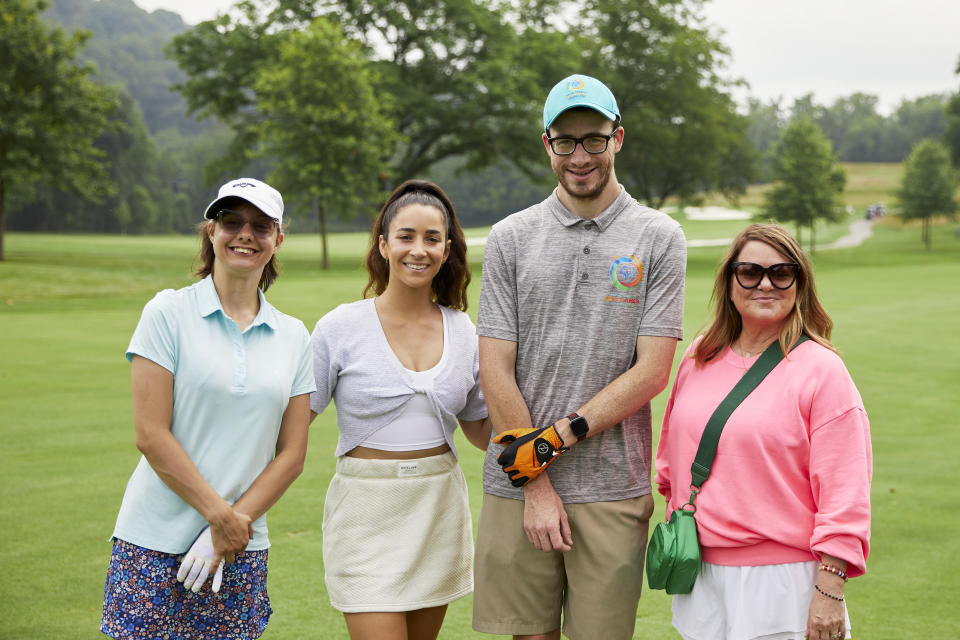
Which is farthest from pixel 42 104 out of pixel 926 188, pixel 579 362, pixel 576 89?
pixel 926 188

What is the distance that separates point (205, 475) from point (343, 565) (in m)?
0.67

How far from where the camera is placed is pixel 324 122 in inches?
1494

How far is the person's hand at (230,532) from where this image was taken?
2.86 meters

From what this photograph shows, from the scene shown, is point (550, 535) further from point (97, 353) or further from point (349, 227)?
point (349, 227)

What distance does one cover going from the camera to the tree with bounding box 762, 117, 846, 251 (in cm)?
5088

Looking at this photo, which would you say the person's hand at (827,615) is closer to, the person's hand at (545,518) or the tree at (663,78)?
the person's hand at (545,518)

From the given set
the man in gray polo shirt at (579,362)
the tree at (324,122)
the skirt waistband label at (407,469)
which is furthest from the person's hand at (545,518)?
the tree at (324,122)

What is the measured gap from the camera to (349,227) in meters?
104

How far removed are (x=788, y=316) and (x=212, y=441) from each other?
192 cm

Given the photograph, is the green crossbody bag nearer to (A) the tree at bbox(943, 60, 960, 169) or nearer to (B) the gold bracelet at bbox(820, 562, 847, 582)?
(B) the gold bracelet at bbox(820, 562, 847, 582)

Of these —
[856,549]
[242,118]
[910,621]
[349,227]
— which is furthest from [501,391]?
[349,227]

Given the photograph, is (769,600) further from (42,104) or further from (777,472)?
(42,104)

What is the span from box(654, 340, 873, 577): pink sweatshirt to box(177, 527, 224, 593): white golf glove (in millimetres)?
1550

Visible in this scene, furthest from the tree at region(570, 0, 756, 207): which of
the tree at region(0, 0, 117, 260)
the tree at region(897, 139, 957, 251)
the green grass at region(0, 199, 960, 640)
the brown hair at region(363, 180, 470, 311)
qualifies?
the brown hair at region(363, 180, 470, 311)
